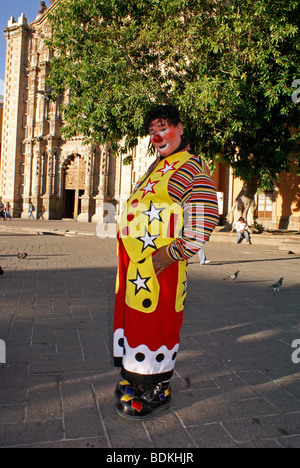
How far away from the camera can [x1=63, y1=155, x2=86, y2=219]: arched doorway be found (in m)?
30.6

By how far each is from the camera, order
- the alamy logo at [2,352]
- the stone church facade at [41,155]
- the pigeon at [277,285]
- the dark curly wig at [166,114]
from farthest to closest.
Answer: the stone church facade at [41,155] → the pigeon at [277,285] → the alamy logo at [2,352] → the dark curly wig at [166,114]

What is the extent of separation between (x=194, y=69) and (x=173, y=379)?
11482 millimetres

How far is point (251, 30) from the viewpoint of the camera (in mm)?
10844

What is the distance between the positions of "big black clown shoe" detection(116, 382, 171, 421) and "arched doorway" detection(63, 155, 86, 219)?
28302mm

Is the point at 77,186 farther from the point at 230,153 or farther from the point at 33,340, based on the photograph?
the point at 33,340

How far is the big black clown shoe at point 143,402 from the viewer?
220 cm

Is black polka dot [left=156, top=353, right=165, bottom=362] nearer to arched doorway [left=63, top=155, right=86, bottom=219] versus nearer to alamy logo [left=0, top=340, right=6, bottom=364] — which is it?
alamy logo [left=0, top=340, right=6, bottom=364]

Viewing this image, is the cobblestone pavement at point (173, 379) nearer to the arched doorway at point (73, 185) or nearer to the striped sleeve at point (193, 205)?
the striped sleeve at point (193, 205)

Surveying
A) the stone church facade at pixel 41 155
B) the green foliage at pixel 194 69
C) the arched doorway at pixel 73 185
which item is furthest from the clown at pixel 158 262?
the arched doorway at pixel 73 185

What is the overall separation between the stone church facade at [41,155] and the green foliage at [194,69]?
1554 cm

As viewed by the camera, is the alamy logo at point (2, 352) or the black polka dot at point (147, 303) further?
the alamy logo at point (2, 352)

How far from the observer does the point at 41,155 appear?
104ft

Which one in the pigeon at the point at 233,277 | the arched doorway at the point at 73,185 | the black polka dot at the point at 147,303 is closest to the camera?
the black polka dot at the point at 147,303
